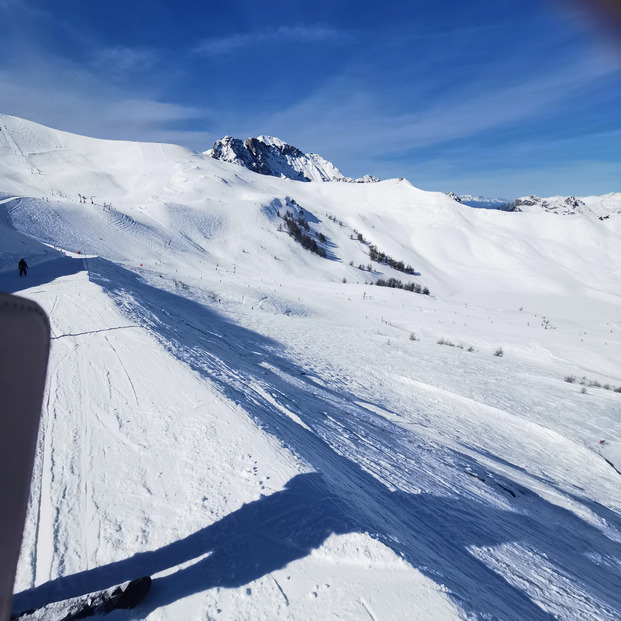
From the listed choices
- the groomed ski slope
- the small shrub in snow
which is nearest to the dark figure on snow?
the groomed ski slope

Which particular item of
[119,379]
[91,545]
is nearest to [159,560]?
[91,545]

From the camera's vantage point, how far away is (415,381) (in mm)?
11297

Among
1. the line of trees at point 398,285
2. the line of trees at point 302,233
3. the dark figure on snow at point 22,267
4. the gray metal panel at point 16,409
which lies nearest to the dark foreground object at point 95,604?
the gray metal panel at point 16,409

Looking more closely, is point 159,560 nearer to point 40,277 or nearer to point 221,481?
point 221,481

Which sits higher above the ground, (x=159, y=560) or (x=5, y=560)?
(x=5, y=560)

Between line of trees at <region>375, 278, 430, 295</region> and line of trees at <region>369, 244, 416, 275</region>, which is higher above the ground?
line of trees at <region>369, 244, 416, 275</region>

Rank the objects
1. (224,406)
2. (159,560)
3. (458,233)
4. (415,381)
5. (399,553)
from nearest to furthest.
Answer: (159,560) → (399,553) → (224,406) → (415,381) → (458,233)

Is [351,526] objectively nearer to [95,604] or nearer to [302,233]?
[95,604]

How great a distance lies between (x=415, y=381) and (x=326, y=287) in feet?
67.9

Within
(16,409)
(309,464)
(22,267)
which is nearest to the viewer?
(16,409)

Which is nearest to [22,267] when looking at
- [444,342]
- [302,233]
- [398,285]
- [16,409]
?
[16,409]

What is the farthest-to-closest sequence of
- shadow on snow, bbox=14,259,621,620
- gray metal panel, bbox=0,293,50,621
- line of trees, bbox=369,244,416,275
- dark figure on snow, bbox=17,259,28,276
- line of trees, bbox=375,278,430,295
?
line of trees, bbox=369,244,416,275, line of trees, bbox=375,278,430,295, dark figure on snow, bbox=17,259,28,276, shadow on snow, bbox=14,259,621,620, gray metal panel, bbox=0,293,50,621

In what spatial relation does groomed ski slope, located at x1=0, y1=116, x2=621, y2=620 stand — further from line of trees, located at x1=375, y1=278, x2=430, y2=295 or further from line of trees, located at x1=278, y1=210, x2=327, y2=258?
→ line of trees, located at x1=278, y1=210, x2=327, y2=258

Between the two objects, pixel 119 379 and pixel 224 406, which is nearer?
→ pixel 224 406
